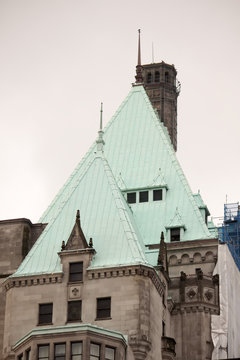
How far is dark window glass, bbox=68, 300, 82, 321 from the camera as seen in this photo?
195ft

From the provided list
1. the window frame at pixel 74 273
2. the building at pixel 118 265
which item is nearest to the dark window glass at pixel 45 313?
the building at pixel 118 265

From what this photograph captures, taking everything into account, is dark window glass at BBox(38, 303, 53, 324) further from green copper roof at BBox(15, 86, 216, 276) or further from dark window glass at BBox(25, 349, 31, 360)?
dark window glass at BBox(25, 349, 31, 360)

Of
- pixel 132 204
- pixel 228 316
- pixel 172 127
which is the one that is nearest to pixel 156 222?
pixel 132 204

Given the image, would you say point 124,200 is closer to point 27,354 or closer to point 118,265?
point 118,265

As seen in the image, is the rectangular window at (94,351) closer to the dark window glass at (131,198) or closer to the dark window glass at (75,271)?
the dark window glass at (75,271)

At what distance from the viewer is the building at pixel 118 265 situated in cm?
5853

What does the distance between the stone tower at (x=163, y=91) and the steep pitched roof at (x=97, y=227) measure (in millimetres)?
32354

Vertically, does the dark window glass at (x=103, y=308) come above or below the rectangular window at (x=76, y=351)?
above

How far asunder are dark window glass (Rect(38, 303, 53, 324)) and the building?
6cm

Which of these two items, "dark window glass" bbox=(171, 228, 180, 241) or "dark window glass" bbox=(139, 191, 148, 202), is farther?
"dark window glass" bbox=(139, 191, 148, 202)

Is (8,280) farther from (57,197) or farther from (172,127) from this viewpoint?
(172,127)

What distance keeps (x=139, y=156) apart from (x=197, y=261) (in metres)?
9.26

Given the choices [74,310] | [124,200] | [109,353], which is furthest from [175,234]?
[109,353]

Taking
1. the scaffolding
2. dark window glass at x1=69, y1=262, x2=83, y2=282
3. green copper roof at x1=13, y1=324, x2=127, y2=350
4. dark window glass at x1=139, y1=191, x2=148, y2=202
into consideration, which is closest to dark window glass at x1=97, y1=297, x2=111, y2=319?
green copper roof at x1=13, y1=324, x2=127, y2=350
